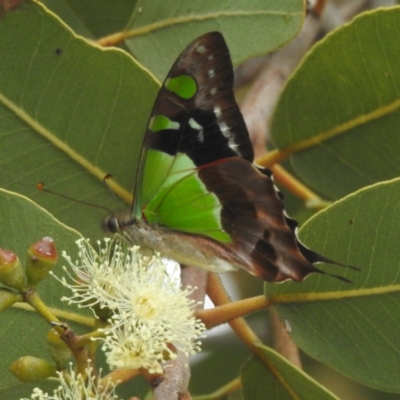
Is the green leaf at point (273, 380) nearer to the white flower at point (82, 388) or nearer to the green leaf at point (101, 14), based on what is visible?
the white flower at point (82, 388)

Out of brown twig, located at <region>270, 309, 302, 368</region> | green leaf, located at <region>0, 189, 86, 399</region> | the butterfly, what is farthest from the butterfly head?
brown twig, located at <region>270, 309, 302, 368</region>

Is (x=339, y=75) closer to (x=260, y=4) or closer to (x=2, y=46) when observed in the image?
(x=260, y=4)

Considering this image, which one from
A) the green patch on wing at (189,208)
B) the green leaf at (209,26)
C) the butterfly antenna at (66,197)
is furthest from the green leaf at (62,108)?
the green leaf at (209,26)

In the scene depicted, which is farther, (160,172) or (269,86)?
(269,86)

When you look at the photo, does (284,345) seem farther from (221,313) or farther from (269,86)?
(269,86)

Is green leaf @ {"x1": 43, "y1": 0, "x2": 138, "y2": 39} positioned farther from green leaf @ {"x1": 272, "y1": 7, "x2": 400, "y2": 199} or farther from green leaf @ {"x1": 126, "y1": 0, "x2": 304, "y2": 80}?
green leaf @ {"x1": 272, "y1": 7, "x2": 400, "y2": 199}

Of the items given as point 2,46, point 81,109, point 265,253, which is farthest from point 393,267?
point 2,46

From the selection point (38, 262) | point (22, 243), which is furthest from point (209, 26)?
point (38, 262)
